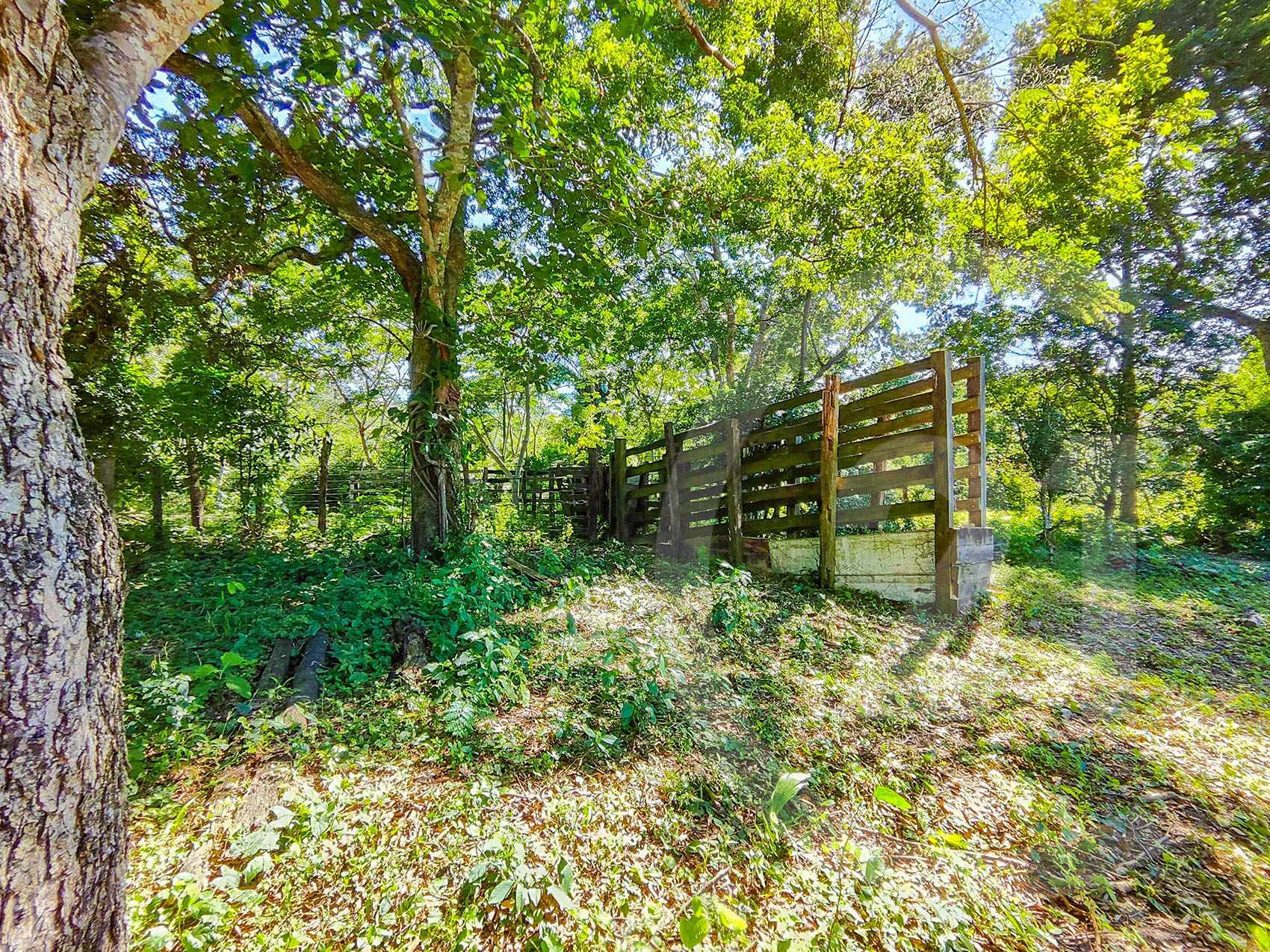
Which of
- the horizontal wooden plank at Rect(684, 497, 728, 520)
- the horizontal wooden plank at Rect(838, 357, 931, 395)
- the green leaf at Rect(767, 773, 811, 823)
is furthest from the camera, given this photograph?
the horizontal wooden plank at Rect(684, 497, 728, 520)

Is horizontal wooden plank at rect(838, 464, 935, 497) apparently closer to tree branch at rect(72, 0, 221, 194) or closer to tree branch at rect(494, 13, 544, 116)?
tree branch at rect(494, 13, 544, 116)

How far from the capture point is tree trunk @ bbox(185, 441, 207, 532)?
5871 millimetres

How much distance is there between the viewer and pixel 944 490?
166 inches

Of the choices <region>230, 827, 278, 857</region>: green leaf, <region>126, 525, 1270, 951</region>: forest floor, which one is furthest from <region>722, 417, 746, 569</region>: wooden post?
<region>230, 827, 278, 857</region>: green leaf

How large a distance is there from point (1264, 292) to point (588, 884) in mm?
15740

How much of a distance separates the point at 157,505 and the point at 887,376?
9.71 metres

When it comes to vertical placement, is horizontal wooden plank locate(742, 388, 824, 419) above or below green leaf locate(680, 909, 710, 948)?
above

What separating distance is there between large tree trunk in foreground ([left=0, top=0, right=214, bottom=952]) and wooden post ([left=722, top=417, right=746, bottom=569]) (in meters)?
5.25

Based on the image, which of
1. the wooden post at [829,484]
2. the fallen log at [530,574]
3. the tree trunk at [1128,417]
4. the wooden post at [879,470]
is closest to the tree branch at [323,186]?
the fallen log at [530,574]

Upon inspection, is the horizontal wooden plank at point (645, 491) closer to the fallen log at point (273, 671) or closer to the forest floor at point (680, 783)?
the forest floor at point (680, 783)

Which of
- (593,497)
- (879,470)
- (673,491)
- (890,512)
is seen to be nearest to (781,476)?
(879,470)

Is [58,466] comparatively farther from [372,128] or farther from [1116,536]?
[1116,536]

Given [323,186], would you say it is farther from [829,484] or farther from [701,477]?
[829,484]

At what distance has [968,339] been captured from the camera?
10828 mm
